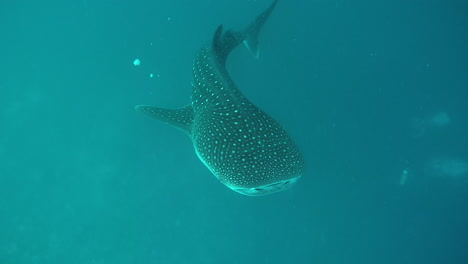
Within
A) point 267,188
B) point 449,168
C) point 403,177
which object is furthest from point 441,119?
point 267,188

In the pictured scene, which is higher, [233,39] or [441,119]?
[233,39]

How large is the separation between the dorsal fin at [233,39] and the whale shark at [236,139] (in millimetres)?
416

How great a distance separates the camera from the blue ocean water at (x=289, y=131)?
8984mm

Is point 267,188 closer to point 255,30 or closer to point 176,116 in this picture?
point 176,116

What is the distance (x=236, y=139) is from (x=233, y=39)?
361 cm

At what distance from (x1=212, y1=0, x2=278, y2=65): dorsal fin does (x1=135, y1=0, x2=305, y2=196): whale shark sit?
42 cm

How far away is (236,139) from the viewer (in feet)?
16.7

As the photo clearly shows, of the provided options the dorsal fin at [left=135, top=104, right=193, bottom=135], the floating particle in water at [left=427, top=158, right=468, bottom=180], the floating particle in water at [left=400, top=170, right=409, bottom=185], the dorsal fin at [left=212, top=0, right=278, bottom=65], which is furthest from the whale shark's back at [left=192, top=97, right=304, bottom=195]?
the floating particle in water at [left=427, top=158, right=468, bottom=180]

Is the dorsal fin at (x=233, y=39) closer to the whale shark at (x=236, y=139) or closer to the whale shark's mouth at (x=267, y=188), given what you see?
the whale shark at (x=236, y=139)

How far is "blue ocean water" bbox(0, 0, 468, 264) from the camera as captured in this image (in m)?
8.98

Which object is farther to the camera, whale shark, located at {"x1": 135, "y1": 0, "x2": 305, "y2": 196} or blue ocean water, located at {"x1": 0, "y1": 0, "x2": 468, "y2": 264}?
blue ocean water, located at {"x1": 0, "y1": 0, "x2": 468, "y2": 264}

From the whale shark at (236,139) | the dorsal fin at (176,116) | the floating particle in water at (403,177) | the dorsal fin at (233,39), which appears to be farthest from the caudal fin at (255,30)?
the floating particle in water at (403,177)

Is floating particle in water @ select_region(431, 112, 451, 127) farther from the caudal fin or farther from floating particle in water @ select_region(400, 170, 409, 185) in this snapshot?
the caudal fin

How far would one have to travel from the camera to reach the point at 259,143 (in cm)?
500
